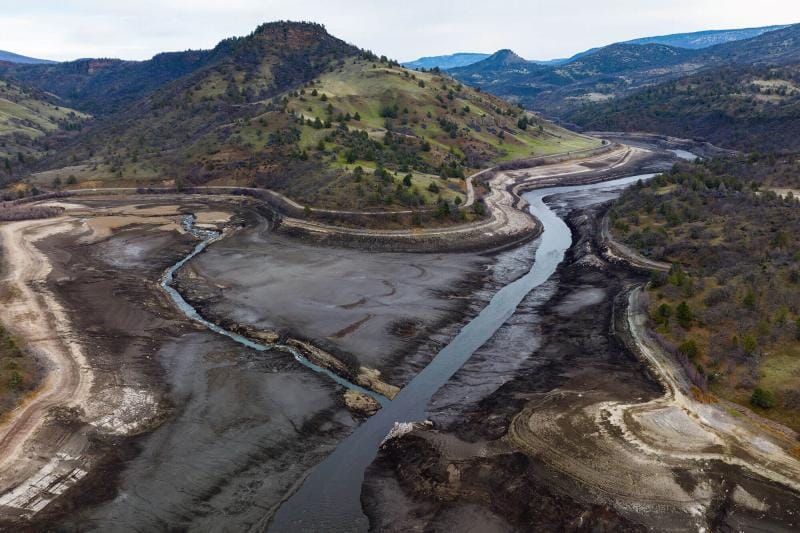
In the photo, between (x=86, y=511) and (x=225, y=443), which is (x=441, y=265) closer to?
(x=225, y=443)

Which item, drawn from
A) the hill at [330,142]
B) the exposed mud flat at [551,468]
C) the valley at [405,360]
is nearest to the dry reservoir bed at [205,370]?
the valley at [405,360]

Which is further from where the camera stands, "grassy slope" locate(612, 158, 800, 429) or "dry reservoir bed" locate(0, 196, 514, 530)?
"grassy slope" locate(612, 158, 800, 429)

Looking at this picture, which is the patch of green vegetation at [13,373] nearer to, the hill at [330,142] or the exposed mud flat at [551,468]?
the exposed mud flat at [551,468]

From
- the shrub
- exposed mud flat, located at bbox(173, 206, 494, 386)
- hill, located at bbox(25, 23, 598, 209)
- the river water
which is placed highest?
hill, located at bbox(25, 23, 598, 209)

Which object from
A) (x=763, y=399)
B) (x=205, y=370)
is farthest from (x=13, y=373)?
(x=763, y=399)

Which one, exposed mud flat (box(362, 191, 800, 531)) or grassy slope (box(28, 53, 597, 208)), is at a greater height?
grassy slope (box(28, 53, 597, 208))

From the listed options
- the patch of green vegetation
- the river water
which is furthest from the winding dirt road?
the river water

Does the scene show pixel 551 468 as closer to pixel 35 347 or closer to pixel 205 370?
A: pixel 205 370

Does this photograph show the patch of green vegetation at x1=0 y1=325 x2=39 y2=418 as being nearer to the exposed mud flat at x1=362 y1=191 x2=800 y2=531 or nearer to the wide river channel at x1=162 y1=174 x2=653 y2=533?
the wide river channel at x1=162 y1=174 x2=653 y2=533

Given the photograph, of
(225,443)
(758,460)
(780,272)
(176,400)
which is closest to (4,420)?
(176,400)
